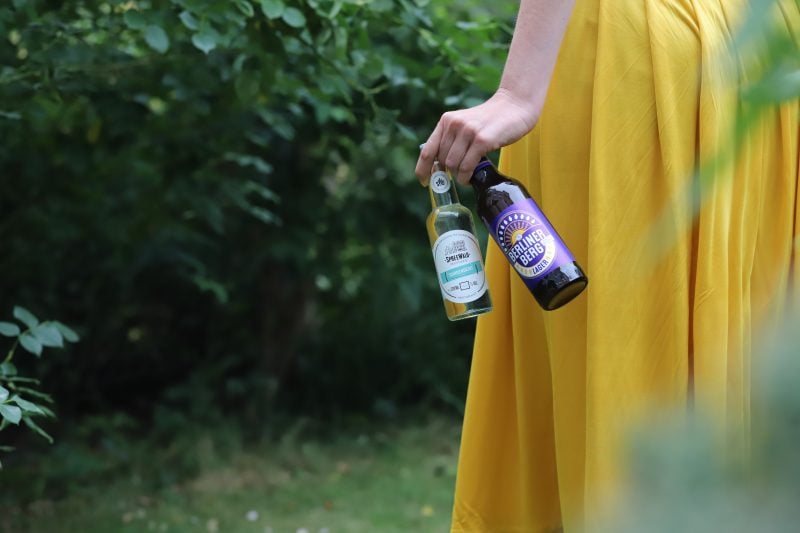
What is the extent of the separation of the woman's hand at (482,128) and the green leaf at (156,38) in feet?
3.02

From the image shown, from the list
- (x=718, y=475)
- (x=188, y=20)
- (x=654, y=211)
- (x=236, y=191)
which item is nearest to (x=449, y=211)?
(x=654, y=211)

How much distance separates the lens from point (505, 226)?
57.2 inches

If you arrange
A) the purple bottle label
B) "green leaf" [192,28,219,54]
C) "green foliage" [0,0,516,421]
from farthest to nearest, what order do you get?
"green foliage" [0,0,516,421] < "green leaf" [192,28,219,54] < the purple bottle label

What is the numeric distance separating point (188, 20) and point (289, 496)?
5.60ft

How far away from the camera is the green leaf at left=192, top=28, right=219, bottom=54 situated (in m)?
2.12

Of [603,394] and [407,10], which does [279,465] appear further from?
[603,394]

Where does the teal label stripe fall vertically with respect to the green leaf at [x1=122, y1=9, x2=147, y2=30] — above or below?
above

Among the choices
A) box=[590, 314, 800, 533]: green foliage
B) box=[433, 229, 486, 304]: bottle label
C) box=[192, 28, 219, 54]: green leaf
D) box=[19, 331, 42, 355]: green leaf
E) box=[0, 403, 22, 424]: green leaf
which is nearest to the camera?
box=[590, 314, 800, 533]: green foliage

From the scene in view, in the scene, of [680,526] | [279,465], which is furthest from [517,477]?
[279,465]

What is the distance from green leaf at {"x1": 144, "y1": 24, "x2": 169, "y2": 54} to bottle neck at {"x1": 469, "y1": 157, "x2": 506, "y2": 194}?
93 centimetres

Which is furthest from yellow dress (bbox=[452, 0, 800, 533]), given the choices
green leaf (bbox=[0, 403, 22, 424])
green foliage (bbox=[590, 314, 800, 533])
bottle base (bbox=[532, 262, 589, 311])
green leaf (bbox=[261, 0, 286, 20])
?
green foliage (bbox=[590, 314, 800, 533])

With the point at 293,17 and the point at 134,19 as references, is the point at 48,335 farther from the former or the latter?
the point at 293,17

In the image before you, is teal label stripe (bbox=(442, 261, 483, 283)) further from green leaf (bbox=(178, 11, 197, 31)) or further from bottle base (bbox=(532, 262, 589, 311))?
green leaf (bbox=(178, 11, 197, 31))

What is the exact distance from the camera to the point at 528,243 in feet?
4.67
